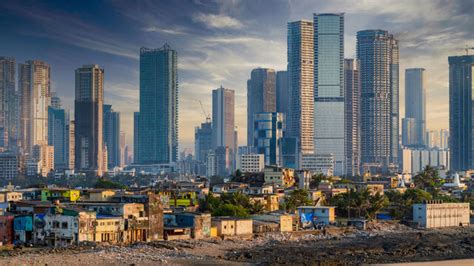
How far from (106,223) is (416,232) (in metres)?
25.6

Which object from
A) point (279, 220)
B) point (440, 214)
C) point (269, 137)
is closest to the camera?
point (279, 220)

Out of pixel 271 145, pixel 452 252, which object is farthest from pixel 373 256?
pixel 271 145

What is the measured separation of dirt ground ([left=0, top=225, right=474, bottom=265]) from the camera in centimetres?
4041

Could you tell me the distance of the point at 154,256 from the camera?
42062mm

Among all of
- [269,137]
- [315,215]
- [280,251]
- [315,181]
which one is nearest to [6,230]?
[280,251]

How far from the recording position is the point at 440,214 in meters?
70.1

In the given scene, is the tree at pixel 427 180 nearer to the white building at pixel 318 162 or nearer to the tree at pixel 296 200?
the tree at pixel 296 200

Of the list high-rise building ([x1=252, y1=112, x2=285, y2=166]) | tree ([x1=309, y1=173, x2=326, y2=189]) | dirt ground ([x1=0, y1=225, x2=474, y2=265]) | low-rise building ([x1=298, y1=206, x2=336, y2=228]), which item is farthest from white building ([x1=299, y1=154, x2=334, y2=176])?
dirt ground ([x1=0, y1=225, x2=474, y2=265])

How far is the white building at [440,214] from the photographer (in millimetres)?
68438

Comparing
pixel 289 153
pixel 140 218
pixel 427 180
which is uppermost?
pixel 289 153

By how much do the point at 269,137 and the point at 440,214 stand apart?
119567mm

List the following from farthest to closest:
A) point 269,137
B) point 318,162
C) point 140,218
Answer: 1. point 318,162
2. point 269,137
3. point 140,218

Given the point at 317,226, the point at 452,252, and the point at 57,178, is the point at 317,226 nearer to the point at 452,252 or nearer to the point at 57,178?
the point at 452,252

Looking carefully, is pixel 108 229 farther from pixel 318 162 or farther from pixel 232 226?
pixel 318 162
